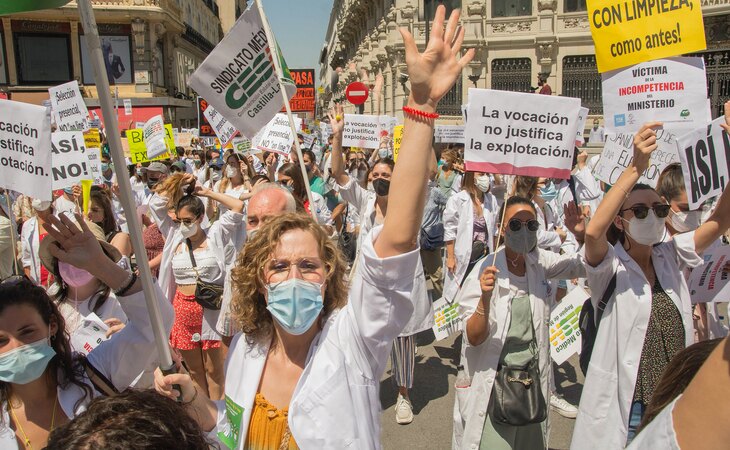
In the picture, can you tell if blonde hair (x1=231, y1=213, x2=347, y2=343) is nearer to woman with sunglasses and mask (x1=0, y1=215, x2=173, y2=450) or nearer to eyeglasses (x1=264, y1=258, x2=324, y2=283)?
eyeglasses (x1=264, y1=258, x2=324, y2=283)

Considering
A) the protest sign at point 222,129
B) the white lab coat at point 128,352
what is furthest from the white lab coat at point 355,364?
the protest sign at point 222,129

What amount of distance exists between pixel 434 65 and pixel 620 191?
1.52m

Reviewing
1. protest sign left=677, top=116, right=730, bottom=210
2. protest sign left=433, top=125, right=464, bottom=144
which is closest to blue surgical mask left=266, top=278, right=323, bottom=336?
protest sign left=677, top=116, right=730, bottom=210

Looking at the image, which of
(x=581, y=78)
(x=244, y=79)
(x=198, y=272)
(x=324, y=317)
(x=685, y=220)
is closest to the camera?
(x=324, y=317)

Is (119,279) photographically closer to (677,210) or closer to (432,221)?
(677,210)

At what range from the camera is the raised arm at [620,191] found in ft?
9.05

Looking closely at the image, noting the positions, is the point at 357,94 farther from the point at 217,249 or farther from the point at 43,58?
the point at 43,58

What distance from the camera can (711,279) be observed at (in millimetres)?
3586

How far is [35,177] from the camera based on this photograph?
3.78 meters

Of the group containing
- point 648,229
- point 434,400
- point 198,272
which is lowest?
point 434,400

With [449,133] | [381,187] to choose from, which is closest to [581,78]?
[449,133]

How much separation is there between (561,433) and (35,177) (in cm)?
423

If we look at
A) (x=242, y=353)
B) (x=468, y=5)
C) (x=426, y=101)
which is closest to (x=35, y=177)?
(x=242, y=353)

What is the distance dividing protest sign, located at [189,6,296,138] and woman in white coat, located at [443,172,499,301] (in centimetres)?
245
